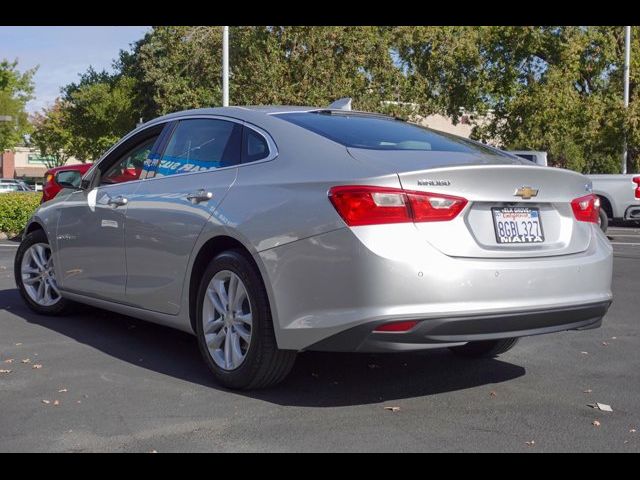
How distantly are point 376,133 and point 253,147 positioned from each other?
28.4 inches

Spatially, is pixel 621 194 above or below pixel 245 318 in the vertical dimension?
above

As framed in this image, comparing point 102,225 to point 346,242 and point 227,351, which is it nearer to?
point 227,351

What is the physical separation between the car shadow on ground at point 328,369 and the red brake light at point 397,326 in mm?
656

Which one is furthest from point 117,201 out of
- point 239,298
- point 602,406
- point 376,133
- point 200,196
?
point 602,406

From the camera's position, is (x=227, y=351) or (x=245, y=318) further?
(x=227, y=351)

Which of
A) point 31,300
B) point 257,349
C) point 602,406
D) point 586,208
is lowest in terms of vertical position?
point 602,406

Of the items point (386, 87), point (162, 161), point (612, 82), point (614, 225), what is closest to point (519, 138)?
point (612, 82)

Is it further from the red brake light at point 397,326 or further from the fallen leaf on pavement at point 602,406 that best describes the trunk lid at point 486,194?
the fallen leaf on pavement at point 602,406

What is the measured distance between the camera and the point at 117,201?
6.12 metres

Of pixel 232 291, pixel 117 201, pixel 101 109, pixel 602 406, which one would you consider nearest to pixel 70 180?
pixel 117 201

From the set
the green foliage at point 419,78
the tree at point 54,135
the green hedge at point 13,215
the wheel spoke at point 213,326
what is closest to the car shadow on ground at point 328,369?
the wheel spoke at point 213,326

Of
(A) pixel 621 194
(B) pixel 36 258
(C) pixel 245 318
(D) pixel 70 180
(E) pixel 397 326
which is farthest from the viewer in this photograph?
(A) pixel 621 194

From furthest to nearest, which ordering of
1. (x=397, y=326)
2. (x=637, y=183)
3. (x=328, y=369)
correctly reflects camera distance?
(x=637, y=183) → (x=328, y=369) → (x=397, y=326)

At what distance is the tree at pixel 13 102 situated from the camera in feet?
152
